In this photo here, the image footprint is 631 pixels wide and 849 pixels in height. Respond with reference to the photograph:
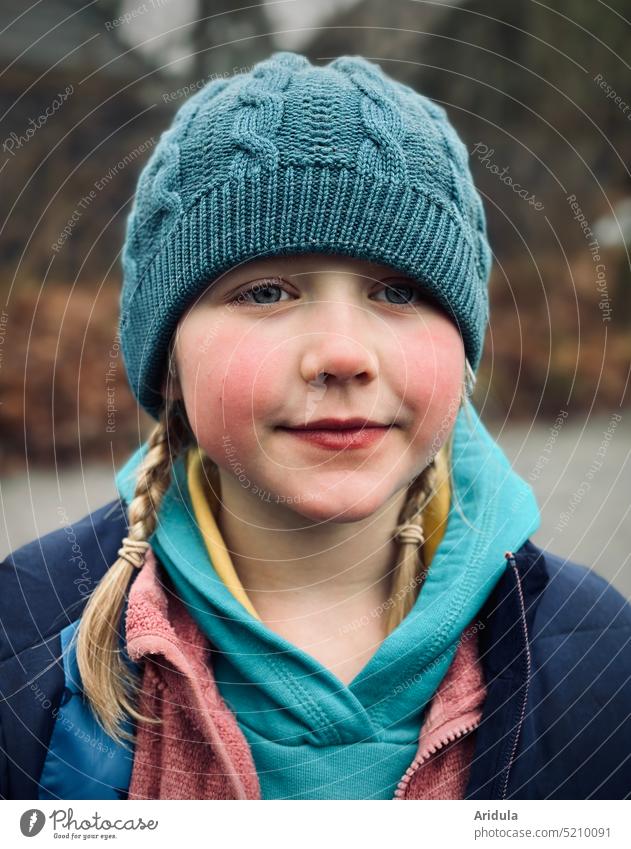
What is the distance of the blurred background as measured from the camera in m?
1.92

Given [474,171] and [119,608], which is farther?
[474,171]

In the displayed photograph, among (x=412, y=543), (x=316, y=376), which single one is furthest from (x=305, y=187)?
(x=412, y=543)

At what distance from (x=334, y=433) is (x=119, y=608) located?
32 centimetres

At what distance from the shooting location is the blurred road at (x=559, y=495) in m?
2.00

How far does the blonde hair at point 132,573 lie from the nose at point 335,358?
25 centimetres

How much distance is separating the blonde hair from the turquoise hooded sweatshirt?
0.04 m

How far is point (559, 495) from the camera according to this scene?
94.0 inches

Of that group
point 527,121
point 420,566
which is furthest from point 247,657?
point 527,121

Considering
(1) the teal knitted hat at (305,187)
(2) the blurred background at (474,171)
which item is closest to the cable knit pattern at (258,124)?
(1) the teal knitted hat at (305,187)

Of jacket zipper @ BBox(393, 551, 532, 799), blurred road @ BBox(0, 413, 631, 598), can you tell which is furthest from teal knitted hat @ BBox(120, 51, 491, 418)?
blurred road @ BBox(0, 413, 631, 598)

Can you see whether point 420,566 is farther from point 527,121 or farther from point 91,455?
point 527,121

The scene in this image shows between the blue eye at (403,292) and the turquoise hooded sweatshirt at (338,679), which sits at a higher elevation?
the blue eye at (403,292)

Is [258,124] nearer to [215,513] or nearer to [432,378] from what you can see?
[432,378]

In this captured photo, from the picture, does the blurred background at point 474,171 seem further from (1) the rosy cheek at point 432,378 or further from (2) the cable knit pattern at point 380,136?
(1) the rosy cheek at point 432,378
